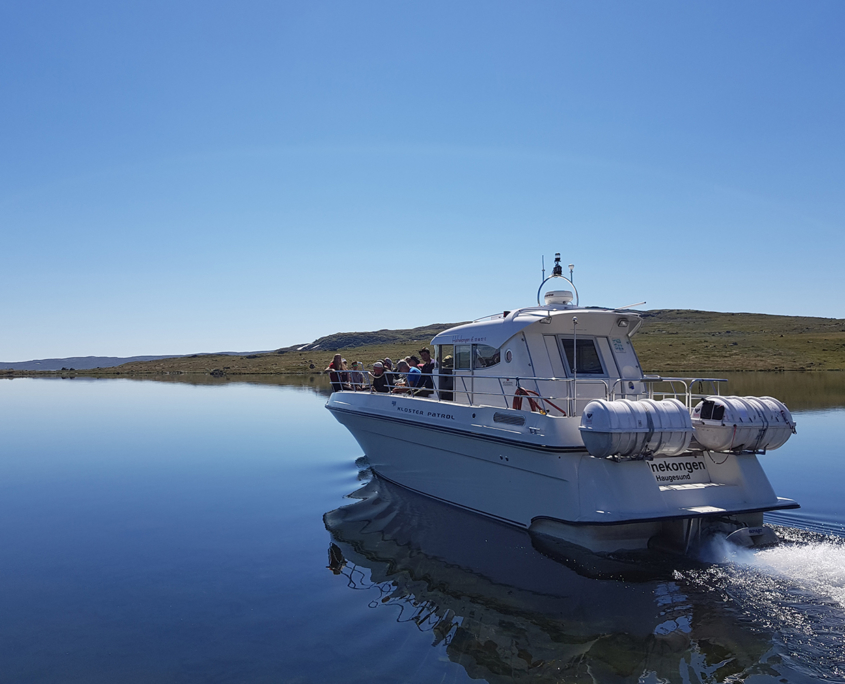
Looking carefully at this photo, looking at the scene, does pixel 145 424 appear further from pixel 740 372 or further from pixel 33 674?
pixel 740 372

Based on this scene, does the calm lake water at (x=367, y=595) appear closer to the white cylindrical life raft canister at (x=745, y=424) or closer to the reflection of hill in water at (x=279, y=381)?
the white cylindrical life raft canister at (x=745, y=424)

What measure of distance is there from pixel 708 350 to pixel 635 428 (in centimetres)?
6470

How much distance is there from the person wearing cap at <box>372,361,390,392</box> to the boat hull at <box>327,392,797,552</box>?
9.57ft

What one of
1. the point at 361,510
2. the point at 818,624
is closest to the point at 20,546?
the point at 361,510

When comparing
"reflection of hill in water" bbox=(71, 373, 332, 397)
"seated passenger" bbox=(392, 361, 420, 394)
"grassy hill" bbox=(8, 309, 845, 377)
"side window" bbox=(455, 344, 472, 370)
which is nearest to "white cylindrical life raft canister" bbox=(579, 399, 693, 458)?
"side window" bbox=(455, 344, 472, 370)

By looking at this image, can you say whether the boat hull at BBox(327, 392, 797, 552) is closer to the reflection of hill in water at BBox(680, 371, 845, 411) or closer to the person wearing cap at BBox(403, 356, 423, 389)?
the person wearing cap at BBox(403, 356, 423, 389)

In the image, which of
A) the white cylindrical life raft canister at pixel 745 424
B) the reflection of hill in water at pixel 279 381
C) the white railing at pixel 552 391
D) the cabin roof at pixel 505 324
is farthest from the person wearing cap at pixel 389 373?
the reflection of hill in water at pixel 279 381

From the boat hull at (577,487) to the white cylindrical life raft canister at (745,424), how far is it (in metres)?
0.40

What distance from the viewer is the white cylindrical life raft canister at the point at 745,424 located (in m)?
8.36

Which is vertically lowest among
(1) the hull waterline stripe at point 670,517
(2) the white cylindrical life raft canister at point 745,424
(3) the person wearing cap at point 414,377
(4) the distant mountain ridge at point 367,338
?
(1) the hull waterline stripe at point 670,517

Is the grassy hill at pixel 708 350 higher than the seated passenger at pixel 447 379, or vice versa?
the grassy hill at pixel 708 350

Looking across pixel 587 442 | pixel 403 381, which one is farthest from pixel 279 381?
pixel 587 442

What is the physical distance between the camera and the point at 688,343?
7538 centimetres

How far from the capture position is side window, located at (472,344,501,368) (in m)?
10.7
